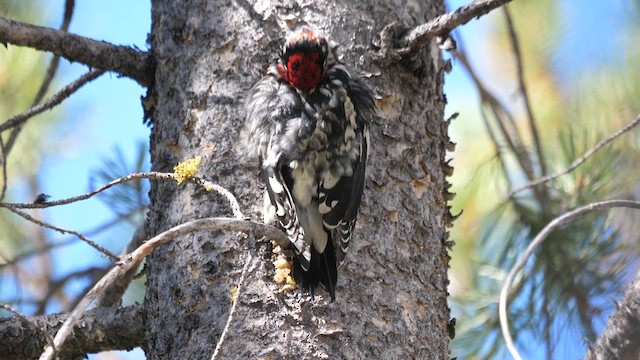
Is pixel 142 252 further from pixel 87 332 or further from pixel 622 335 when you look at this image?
pixel 622 335

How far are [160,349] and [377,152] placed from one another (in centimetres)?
79

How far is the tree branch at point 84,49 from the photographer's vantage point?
100 inches

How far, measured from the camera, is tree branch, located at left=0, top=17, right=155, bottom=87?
8.36 feet

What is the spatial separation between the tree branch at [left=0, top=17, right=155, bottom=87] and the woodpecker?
417 millimetres

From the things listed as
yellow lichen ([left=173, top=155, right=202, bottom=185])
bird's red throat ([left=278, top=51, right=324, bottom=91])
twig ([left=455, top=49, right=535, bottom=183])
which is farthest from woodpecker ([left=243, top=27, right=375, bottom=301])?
twig ([left=455, top=49, right=535, bottom=183])

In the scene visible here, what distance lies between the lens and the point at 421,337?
2.41m

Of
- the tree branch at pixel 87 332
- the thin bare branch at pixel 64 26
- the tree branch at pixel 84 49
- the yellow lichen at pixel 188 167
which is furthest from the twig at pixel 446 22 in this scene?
the thin bare branch at pixel 64 26

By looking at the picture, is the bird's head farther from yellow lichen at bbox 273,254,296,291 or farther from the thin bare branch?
the thin bare branch

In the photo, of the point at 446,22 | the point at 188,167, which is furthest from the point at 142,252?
the point at 446,22

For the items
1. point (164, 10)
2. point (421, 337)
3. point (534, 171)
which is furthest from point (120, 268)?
point (534, 171)

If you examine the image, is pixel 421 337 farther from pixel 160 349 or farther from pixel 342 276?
pixel 160 349

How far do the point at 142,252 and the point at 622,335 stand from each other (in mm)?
1004

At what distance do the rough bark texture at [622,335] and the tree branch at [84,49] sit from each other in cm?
151

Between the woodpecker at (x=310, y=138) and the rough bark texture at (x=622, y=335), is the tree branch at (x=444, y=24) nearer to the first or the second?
the woodpecker at (x=310, y=138)
